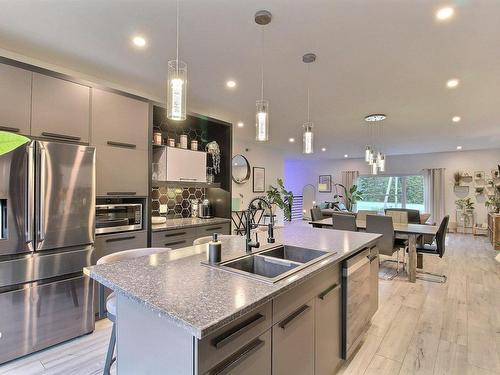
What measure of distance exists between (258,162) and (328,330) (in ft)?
18.7

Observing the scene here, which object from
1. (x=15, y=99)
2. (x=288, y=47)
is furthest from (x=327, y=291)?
(x=15, y=99)

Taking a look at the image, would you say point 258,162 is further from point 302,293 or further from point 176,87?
point 302,293

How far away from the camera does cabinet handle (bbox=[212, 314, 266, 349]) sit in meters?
0.97

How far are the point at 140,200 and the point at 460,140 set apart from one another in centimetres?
748

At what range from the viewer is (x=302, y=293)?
143 centimetres

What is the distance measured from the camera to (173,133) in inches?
153

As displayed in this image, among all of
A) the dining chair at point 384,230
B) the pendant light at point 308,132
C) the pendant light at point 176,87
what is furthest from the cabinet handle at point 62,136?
the dining chair at point 384,230

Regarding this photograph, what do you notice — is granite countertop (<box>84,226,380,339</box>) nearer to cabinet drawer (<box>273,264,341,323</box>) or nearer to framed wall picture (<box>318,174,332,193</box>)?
cabinet drawer (<box>273,264,341,323</box>)

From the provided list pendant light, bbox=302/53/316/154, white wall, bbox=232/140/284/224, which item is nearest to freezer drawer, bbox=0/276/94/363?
pendant light, bbox=302/53/316/154

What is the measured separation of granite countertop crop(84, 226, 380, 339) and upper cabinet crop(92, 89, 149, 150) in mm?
1561

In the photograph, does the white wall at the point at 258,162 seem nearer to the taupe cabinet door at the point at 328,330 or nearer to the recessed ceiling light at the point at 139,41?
the recessed ceiling light at the point at 139,41

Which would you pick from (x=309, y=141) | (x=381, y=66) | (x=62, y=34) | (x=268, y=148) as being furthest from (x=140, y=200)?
(x=268, y=148)

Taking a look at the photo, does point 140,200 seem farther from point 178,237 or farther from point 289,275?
point 289,275

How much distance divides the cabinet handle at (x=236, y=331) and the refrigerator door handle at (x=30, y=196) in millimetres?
1986
